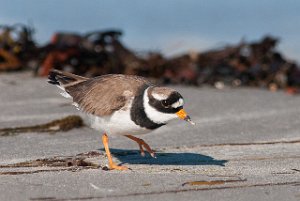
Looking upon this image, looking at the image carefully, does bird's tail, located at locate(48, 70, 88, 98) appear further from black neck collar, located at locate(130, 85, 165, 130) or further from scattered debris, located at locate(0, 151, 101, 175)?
black neck collar, located at locate(130, 85, 165, 130)

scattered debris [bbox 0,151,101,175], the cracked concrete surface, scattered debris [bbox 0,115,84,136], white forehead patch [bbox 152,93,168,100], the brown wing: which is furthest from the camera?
scattered debris [bbox 0,115,84,136]

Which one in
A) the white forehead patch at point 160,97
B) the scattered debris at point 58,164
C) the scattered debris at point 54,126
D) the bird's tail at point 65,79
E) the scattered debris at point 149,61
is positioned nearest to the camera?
the scattered debris at point 58,164

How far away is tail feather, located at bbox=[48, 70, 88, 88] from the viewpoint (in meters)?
6.04

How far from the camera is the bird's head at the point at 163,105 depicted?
16.7 feet

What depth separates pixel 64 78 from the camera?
20.1 ft

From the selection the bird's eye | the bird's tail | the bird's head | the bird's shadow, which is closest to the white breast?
the bird's head

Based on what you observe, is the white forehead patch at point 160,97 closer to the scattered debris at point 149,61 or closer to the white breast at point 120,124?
the white breast at point 120,124

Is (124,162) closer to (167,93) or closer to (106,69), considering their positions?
(167,93)

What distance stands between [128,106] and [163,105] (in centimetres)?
30

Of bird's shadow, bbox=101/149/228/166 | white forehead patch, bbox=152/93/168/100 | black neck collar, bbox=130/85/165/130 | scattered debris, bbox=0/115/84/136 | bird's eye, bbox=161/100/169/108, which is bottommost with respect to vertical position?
bird's shadow, bbox=101/149/228/166

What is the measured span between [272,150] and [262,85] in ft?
13.4

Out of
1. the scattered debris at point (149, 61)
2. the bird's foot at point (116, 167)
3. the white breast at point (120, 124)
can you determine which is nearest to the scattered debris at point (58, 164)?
the bird's foot at point (116, 167)

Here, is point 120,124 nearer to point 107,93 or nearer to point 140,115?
point 140,115

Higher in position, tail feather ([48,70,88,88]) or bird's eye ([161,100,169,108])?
tail feather ([48,70,88,88])
